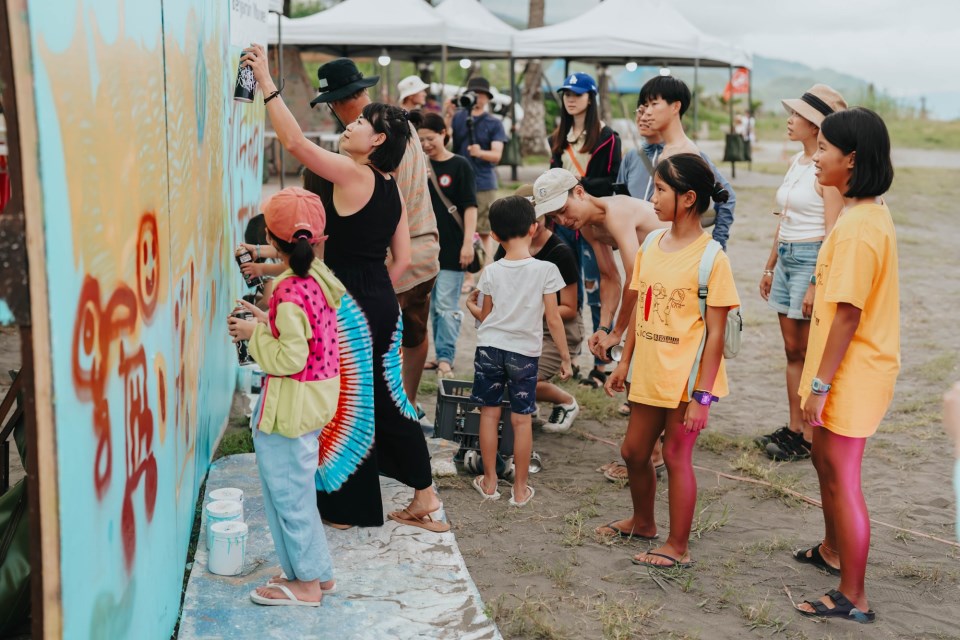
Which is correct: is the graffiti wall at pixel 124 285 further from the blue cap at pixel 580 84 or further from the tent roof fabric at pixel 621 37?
the tent roof fabric at pixel 621 37

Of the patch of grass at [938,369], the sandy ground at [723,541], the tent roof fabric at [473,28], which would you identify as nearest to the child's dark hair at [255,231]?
the sandy ground at [723,541]

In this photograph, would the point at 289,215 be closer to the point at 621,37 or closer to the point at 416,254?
the point at 416,254

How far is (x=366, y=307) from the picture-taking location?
3.99m

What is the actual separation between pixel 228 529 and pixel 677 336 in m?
1.90

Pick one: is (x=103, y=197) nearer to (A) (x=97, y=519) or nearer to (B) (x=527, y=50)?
(A) (x=97, y=519)

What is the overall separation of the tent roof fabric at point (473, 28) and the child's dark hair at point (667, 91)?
10.4 metres

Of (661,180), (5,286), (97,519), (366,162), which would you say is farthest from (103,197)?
(661,180)

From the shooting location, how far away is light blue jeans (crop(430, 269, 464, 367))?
21.1ft

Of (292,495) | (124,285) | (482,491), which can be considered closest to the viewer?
(124,285)

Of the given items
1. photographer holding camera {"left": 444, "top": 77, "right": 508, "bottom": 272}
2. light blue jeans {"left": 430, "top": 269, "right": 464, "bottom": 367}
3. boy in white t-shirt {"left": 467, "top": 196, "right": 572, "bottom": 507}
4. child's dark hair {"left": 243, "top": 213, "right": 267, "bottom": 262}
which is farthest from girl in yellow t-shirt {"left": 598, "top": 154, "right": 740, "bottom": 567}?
photographer holding camera {"left": 444, "top": 77, "right": 508, "bottom": 272}

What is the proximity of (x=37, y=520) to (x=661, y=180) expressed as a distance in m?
2.72

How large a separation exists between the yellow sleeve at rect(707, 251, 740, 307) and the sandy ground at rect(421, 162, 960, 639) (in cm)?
117

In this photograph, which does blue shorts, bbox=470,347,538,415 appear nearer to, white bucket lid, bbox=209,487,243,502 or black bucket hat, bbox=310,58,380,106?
white bucket lid, bbox=209,487,243,502

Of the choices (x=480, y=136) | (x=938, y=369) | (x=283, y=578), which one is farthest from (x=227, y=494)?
(x=480, y=136)
